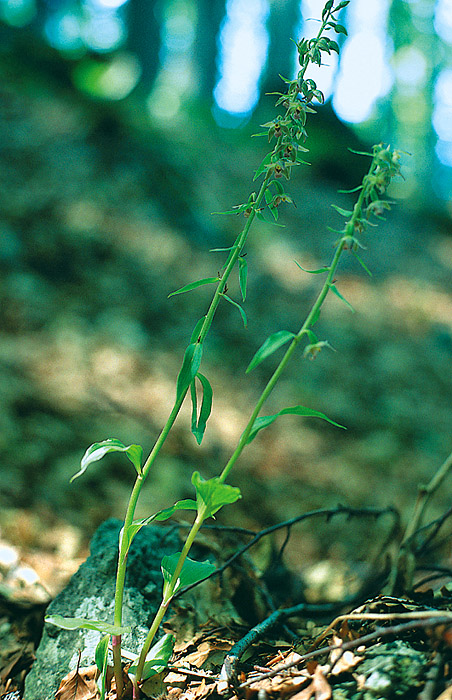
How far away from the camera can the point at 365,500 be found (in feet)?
9.04

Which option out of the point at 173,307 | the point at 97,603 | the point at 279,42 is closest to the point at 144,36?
the point at 279,42

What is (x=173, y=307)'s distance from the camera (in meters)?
4.02

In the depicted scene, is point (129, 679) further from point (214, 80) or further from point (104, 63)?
point (214, 80)

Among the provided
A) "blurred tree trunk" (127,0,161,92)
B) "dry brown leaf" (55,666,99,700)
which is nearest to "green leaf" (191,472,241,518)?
"dry brown leaf" (55,666,99,700)

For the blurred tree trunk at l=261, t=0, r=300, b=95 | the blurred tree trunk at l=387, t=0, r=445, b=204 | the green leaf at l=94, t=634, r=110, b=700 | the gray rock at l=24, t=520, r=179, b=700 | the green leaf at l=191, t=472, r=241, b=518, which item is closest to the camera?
the green leaf at l=191, t=472, r=241, b=518

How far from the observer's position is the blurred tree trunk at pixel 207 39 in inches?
365

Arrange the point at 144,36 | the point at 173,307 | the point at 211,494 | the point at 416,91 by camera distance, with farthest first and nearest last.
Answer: the point at 416,91 → the point at 144,36 → the point at 173,307 → the point at 211,494

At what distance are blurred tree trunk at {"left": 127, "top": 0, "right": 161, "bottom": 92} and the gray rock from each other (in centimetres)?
858

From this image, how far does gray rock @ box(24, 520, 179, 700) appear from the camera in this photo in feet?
4.26

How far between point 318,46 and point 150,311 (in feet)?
9.99

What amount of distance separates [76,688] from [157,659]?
0.25 metres

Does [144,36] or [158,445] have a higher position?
[144,36]

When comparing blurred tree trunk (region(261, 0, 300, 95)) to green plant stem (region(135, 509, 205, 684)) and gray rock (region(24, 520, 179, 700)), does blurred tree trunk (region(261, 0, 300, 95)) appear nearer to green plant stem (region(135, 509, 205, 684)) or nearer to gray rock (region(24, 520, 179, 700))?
gray rock (region(24, 520, 179, 700))

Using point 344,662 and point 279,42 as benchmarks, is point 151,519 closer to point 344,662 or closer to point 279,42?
point 344,662
